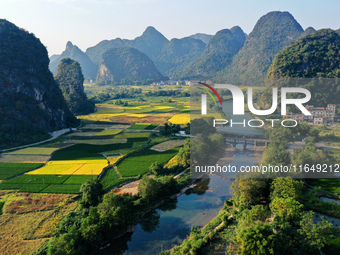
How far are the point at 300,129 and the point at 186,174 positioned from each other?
53.6 feet

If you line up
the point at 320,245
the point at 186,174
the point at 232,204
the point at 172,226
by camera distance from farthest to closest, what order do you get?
the point at 186,174
the point at 232,204
the point at 172,226
the point at 320,245

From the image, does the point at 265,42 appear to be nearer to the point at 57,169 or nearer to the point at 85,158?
the point at 85,158

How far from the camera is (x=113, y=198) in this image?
15789 millimetres

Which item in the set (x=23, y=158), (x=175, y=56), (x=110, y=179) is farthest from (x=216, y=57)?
(x=110, y=179)

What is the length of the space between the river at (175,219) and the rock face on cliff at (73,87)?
4556 cm

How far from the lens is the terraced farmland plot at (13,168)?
2325 centimetres

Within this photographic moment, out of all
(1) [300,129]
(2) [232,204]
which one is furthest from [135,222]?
(1) [300,129]

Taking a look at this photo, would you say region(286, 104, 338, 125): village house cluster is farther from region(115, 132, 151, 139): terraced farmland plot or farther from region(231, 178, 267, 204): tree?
region(115, 132, 151, 139): terraced farmland plot

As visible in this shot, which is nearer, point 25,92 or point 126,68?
point 25,92

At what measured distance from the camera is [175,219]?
17.3m

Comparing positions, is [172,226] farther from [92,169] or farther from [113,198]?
[92,169]

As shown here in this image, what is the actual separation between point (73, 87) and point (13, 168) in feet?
136

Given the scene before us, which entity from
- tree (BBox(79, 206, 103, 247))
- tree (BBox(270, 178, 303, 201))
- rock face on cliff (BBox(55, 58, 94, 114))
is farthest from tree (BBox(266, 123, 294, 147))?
rock face on cliff (BBox(55, 58, 94, 114))

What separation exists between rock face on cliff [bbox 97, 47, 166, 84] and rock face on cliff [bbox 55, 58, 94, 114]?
65608mm
